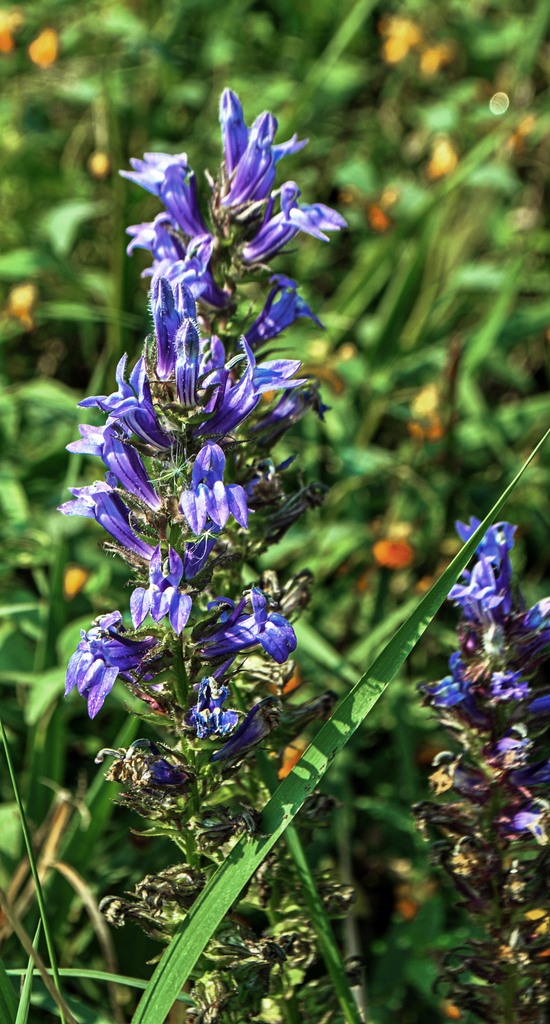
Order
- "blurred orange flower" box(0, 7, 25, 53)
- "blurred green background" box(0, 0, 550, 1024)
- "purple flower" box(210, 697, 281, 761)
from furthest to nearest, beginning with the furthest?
"blurred orange flower" box(0, 7, 25, 53) → "blurred green background" box(0, 0, 550, 1024) → "purple flower" box(210, 697, 281, 761)

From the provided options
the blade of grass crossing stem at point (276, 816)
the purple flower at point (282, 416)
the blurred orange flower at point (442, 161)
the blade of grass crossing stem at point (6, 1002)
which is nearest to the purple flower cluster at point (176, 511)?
the blade of grass crossing stem at point (276, 816)

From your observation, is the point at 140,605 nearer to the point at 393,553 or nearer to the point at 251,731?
Answer: the point at 251,731

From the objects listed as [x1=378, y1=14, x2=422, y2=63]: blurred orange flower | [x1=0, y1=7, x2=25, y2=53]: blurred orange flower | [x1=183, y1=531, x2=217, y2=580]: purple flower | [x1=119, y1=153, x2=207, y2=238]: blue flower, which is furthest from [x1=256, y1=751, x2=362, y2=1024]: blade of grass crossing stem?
[x1=378, y1=14, x2=422, y2=63]: blurred orange flower

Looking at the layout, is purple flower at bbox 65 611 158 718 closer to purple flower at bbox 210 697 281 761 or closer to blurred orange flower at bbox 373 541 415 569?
purple flower at bbox 210 697 281 761

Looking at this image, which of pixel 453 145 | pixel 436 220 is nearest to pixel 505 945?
pixel 436 220

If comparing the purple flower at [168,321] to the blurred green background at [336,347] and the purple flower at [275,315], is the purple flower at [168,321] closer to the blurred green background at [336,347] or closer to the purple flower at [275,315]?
the purple flower at [275,315]
